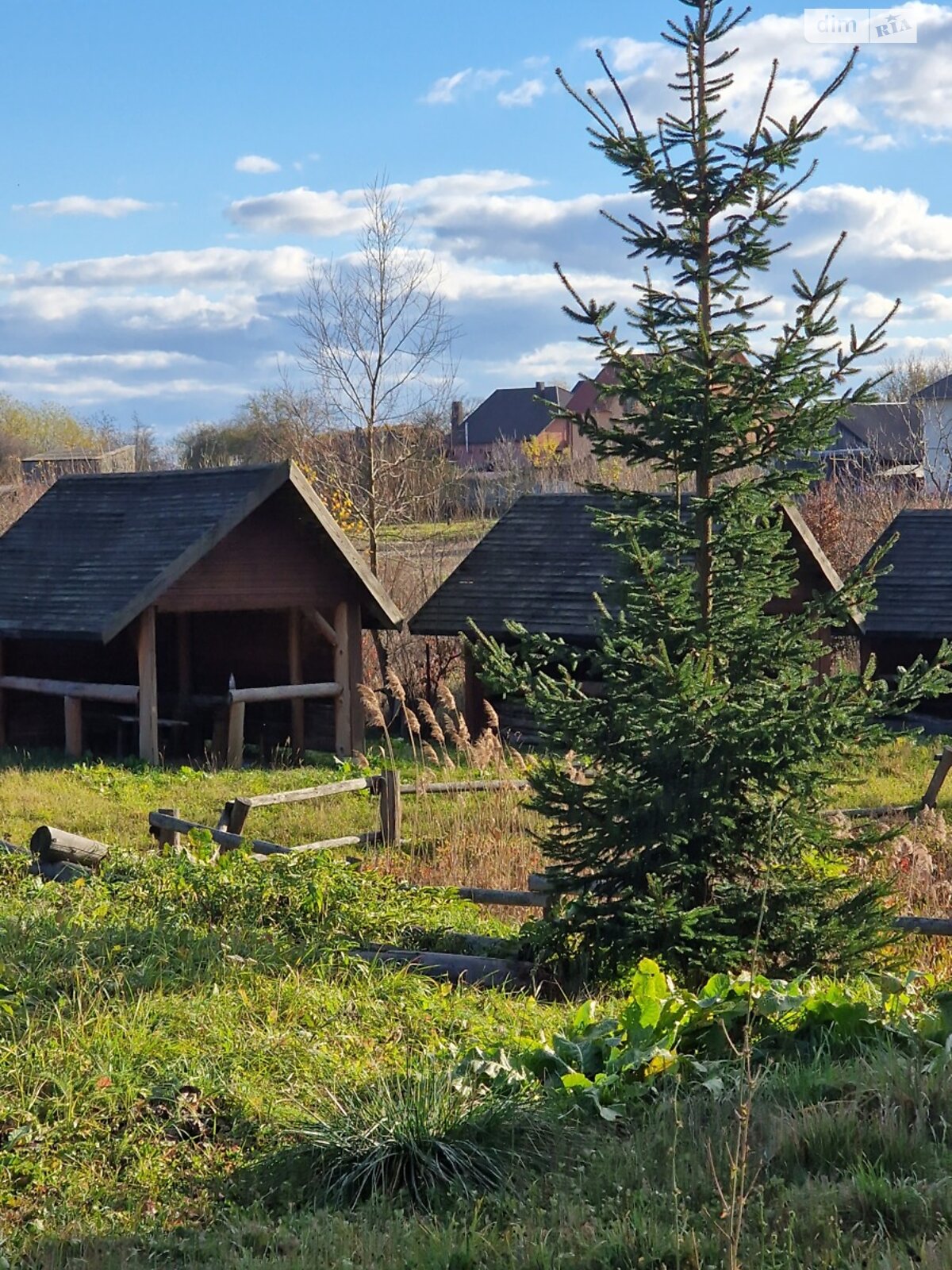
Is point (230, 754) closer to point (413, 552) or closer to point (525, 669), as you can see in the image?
point (525, 669)

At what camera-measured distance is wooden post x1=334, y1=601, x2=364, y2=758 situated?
18.6 metres

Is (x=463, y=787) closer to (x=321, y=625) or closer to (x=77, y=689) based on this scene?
(x=321, y=625)

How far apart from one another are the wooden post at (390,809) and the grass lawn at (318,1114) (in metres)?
2.48

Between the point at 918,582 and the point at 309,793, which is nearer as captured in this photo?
the point at 309,793

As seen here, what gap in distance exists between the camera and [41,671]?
19.5 metres

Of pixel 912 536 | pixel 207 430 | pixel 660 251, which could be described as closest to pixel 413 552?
pixel 912 536

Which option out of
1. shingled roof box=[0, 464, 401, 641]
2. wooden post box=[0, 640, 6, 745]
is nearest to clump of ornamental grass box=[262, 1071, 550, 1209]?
shingled roof box=[0, 464, 401, 641]

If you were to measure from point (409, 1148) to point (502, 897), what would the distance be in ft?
14.3

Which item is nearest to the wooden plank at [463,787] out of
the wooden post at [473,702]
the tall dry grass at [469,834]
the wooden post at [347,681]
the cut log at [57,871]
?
the tall dry grass at [469,834]

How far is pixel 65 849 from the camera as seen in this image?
9.72m

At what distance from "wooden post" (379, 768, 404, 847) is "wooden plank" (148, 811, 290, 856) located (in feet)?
3.69

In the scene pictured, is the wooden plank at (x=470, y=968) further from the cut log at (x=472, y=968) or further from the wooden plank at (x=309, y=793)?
the wooden plank at (x=309, y=793)

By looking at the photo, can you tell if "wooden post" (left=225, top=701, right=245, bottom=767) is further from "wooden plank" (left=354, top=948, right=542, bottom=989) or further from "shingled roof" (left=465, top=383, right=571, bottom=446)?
"shingled roof" (left=465, top=383, right=571, bottom=446)

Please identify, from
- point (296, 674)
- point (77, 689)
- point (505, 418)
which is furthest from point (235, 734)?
point (505, 418)
